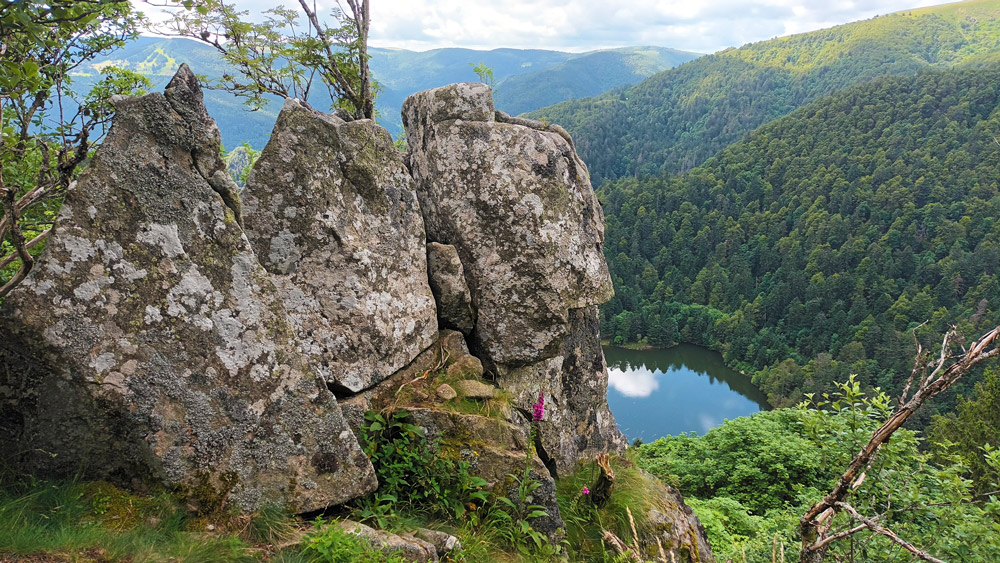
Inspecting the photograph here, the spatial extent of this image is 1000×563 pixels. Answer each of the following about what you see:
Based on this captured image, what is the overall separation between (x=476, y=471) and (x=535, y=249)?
3.33 meters

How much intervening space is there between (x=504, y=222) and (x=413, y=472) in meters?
3.76

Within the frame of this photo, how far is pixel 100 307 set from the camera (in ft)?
13.5

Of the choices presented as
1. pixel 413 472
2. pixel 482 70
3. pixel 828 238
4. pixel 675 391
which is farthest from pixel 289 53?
pixel 828 238

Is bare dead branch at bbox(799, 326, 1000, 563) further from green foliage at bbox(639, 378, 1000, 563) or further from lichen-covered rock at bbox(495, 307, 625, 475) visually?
lichen-covered rock at bbox(495, 307, 625, 475)

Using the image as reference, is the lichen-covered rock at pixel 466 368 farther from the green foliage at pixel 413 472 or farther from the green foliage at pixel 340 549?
the green foliage at pixel 340 549

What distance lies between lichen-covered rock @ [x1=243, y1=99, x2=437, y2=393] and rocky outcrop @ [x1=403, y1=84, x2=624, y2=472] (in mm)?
1392

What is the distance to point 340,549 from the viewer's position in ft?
13.5

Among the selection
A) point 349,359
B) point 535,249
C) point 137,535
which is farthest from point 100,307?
point 535,249

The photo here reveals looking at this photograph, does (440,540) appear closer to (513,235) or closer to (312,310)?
(312,310)

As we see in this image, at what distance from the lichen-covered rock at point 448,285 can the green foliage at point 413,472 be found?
6.35 ft

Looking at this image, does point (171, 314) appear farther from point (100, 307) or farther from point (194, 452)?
point (194, 452)

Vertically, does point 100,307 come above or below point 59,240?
below

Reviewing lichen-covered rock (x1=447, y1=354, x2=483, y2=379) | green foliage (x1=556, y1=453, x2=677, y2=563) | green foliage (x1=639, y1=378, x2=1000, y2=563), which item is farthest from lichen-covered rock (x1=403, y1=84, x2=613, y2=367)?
green foliage (x1=639, y1=378, x2=1000, y2=563)

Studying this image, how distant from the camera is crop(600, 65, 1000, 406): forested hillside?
3942 inches
